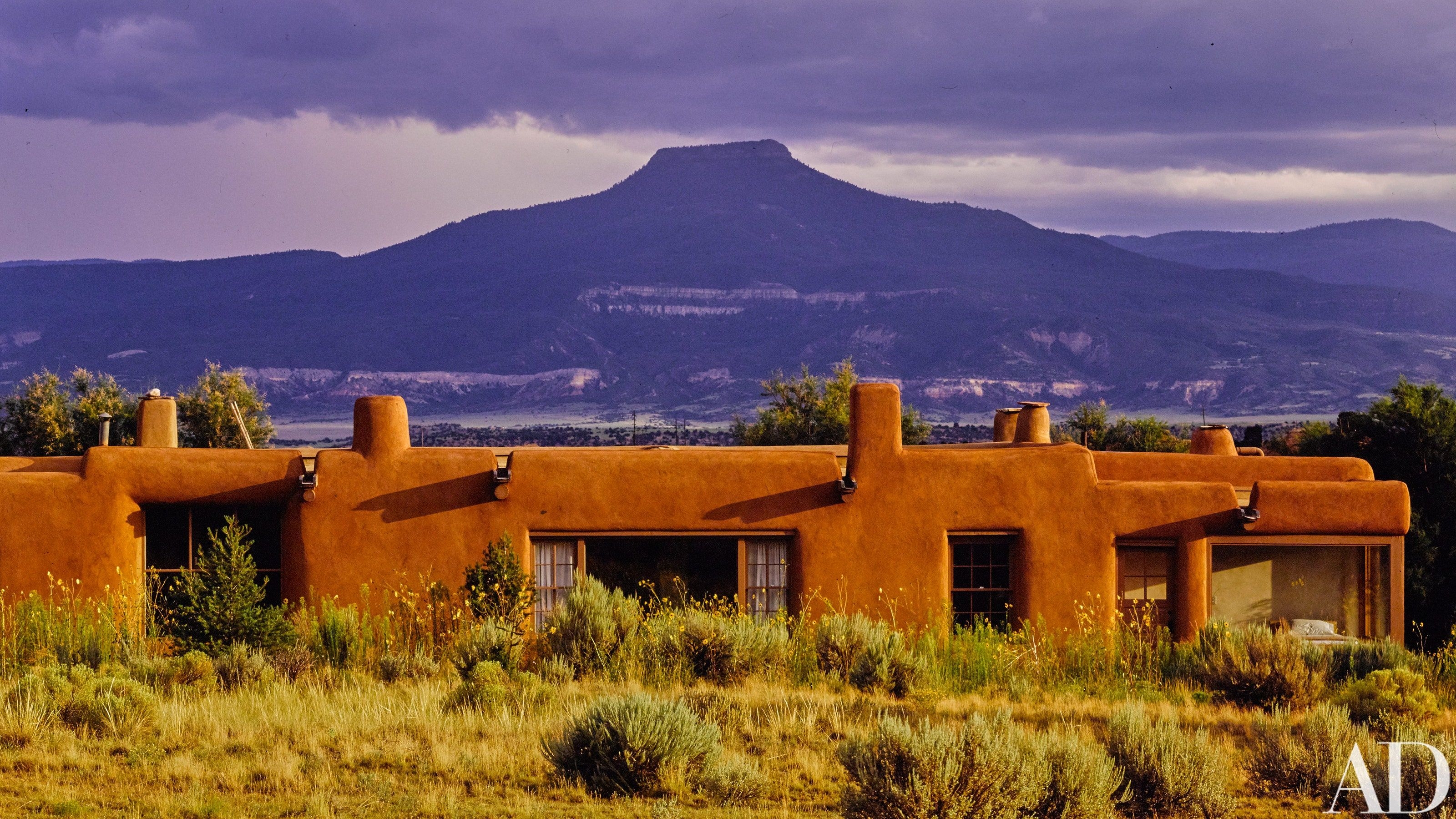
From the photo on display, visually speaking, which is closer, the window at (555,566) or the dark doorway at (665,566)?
the window at (555,566)

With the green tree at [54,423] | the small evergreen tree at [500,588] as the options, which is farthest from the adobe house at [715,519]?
the green tree at [54,423]

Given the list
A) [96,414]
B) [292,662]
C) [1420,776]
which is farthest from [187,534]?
[96,414]

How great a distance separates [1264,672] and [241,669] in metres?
9.46

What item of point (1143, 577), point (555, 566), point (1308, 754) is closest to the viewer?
point (1308, 754)

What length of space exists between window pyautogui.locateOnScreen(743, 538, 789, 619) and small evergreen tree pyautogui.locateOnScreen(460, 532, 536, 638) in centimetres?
260

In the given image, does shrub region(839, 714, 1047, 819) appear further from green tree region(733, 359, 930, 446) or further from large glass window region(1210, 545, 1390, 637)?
green tree region(733, 359, 930, 446)

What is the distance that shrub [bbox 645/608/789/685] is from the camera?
14102 mm

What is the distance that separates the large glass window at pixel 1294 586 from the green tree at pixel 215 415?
113 ft

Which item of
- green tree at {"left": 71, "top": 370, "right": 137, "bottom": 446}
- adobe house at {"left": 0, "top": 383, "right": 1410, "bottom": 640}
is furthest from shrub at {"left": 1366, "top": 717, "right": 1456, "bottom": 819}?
green tree at {"left": 71, "top": 370, "right": 137, "bottom": 446}

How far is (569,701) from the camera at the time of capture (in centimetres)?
1302

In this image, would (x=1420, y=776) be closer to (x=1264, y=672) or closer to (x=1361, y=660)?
(x=1264, y=672)

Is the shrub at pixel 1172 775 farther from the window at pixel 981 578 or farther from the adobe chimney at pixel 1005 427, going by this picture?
the adobe chimney at pixel 1005 427

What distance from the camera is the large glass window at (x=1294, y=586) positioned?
1870cm

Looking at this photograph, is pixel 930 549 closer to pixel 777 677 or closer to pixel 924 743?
pixel 777 677
